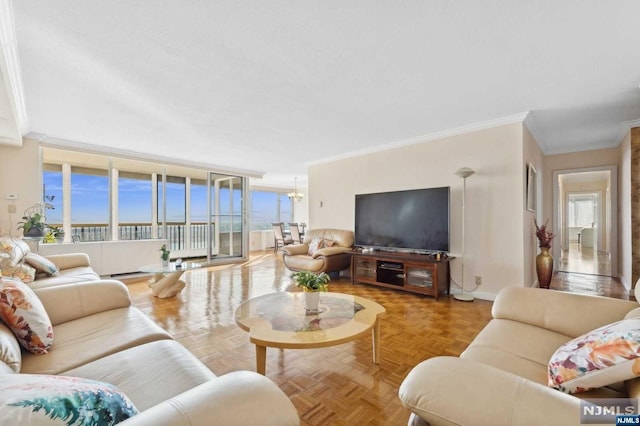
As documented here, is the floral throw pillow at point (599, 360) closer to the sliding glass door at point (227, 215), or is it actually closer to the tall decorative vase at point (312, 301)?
the tall decorative vase at point (312, 301)

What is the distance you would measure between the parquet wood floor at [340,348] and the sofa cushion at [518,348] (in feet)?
1.79

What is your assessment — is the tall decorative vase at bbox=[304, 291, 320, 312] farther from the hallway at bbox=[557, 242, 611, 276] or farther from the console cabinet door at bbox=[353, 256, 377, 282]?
the hallway at bbox=[557, 242, 611, 276]

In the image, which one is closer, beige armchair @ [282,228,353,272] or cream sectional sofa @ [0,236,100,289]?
cream sectional sofa @ [0,236,100,289]

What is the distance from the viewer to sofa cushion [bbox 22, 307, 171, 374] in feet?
4.09

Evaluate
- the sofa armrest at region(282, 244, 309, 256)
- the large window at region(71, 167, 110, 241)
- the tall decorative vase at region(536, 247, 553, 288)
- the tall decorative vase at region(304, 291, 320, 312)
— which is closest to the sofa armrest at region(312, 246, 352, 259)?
the sofa armrest at region(282, 244, 309, 256)

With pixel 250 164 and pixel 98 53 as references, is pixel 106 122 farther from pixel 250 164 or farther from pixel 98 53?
pixel 250 164

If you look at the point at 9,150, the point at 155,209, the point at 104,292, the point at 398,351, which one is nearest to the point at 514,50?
the point at 398,351

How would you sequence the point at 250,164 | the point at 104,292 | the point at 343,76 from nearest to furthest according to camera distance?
the point at 104,292
the point at 343,76
the point at 250,164

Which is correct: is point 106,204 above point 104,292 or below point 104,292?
above

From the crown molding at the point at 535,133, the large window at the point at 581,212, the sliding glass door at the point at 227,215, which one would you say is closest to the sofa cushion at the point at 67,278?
the sliding glass door at the point at 227,215

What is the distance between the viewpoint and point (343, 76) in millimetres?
2420

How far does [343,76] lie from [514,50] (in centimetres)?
130

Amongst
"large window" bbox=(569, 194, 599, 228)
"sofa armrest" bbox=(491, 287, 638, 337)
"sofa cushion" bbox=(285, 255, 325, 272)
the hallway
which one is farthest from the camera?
"large window" bbox=(569, 194, 599, 228)

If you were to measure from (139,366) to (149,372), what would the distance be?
0.08m
